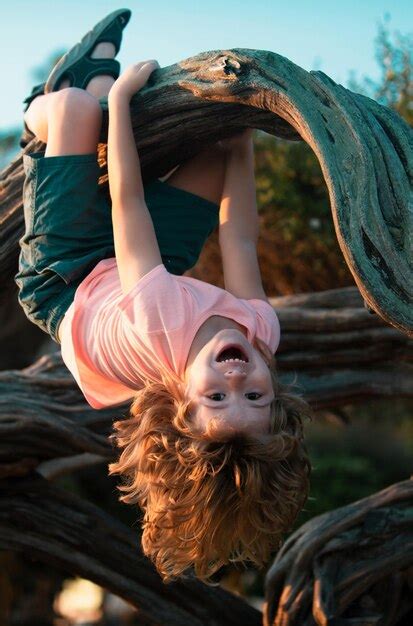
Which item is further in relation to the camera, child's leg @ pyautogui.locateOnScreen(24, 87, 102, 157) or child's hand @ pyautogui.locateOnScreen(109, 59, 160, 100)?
child's leg @ pyautogui.locateOnScreen(24, 87, 102, 157)

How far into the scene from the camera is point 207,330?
313 cm

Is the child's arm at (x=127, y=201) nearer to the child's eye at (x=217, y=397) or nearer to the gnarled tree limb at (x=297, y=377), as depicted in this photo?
the child's eye at (x=217, y=397)

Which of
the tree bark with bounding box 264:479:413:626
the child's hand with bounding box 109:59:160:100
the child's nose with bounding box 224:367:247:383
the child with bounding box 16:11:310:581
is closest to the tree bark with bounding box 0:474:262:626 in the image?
the tree bark with bounding box 264:479:413:626

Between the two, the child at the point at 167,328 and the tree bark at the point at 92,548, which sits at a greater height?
the child at the point at 167,328

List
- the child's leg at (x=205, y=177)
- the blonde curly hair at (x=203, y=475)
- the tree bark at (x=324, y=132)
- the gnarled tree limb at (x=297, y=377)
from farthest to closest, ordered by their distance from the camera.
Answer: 1. the gnarled tree limb at (x=297, y=377)
2. the child's leg at (x=205, y=177)
3. the blonde curly hair at (x=203, y=475)
4. the tree bark at (x=324, y=132)

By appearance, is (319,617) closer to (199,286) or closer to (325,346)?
(325,346)

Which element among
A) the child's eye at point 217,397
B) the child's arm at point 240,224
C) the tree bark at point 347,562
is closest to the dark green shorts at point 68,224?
the child's arm at point 240,224

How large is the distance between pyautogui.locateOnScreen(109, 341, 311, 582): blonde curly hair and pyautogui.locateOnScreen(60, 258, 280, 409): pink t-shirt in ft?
0.28

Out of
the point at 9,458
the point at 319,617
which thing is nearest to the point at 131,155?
the point at 9,458

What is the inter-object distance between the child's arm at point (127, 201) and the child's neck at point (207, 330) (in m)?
0.22

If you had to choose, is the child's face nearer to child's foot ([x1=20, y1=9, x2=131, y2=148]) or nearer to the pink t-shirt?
the pink t-shirt

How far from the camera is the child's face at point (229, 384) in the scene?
306 cm

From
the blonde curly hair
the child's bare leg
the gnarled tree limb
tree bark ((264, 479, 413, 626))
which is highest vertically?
the child's bare leg

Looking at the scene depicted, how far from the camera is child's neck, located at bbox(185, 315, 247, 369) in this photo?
10.2ft
